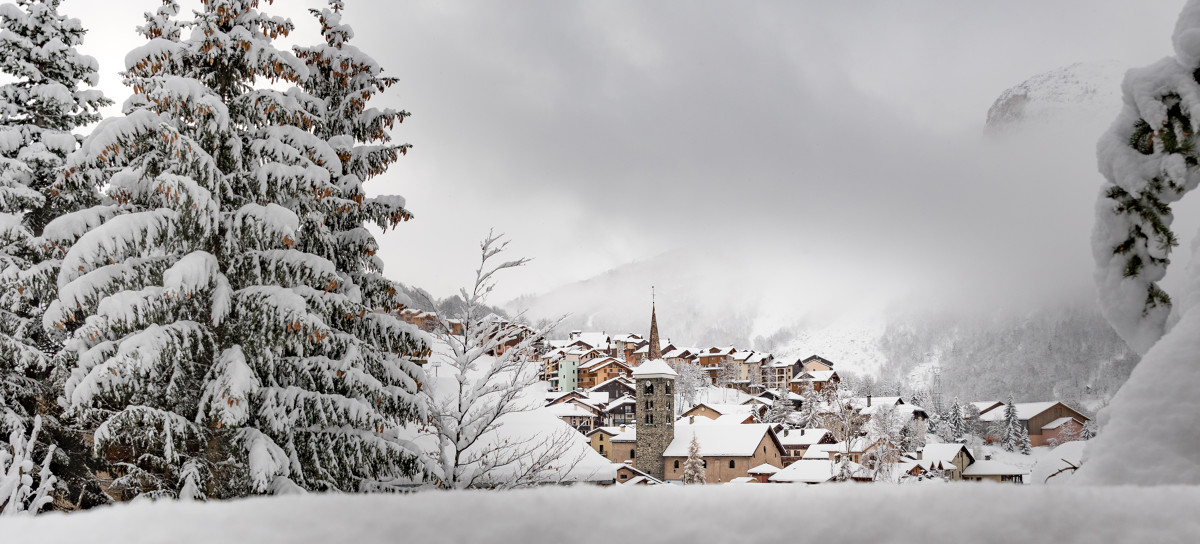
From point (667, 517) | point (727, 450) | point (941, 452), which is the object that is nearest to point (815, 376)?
point (727, 450)

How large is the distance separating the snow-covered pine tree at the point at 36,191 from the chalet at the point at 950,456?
34877mm

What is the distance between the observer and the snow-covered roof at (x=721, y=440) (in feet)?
155

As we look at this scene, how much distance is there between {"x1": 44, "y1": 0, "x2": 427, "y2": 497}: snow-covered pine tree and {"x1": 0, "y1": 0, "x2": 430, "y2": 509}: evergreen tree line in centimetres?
3

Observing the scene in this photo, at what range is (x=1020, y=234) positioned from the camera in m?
101

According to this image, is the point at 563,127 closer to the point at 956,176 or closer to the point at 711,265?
the point at 711,265

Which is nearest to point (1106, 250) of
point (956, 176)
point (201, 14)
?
point (201, 14)

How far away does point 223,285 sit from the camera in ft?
30.7

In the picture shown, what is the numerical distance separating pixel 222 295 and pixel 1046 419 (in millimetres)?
48780

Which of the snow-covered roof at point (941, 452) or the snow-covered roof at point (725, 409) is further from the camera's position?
the snow-covered roof at point (725, 409)

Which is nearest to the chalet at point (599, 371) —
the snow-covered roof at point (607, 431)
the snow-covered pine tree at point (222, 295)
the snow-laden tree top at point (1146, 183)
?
the snow-covered roof at point (607, 431)

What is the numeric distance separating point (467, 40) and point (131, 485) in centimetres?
9839

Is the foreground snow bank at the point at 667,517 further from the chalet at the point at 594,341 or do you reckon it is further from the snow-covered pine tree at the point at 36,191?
the chalet at the point at 594,341

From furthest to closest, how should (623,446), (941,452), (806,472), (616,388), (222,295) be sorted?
1. (616,388)
2. (623,446)
3. (806,472)
4. (941,452)
5. (222,295)

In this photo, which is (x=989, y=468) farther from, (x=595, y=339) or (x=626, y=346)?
(x=595, y=339)
